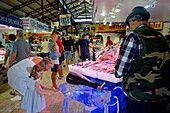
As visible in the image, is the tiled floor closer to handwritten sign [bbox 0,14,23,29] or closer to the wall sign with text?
handwritten sign [bbox 0,14,23,29]

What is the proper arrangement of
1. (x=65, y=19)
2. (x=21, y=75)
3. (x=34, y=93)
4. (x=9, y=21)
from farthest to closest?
(x=65, y=19) → (x=9, y=21) → (x=21, y=75) → (x=34, y=93)

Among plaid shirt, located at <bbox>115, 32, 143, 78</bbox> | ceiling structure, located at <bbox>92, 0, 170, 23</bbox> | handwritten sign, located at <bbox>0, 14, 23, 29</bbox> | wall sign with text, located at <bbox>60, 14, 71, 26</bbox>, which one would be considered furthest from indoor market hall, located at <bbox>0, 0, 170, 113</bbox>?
wall sign with text, located at <bbox>60, 14, 71, 26</bbox>

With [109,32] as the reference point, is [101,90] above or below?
below

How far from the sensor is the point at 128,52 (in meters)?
1.64

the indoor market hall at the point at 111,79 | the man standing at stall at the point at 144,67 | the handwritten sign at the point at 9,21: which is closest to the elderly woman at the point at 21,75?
the indoor market hall at the point at 111,79

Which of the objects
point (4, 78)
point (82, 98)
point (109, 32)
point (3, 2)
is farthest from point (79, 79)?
point (3, 2)

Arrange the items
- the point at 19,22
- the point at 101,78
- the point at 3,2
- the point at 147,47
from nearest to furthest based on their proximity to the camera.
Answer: the point at 147,47
the point at 101,78
the point at 19,22
the point at 3,2

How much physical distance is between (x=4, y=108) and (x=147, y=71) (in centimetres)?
342

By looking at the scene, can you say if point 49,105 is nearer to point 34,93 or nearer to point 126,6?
point 34,93

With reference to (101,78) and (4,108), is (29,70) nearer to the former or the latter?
(101,78)

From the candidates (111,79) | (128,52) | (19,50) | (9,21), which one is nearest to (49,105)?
(19,50)

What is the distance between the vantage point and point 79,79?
2.68m

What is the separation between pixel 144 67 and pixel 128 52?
7.5 inches

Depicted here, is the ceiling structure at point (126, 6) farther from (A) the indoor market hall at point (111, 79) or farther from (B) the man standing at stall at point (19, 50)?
(B) the man standing at stall at point (19, 50)
